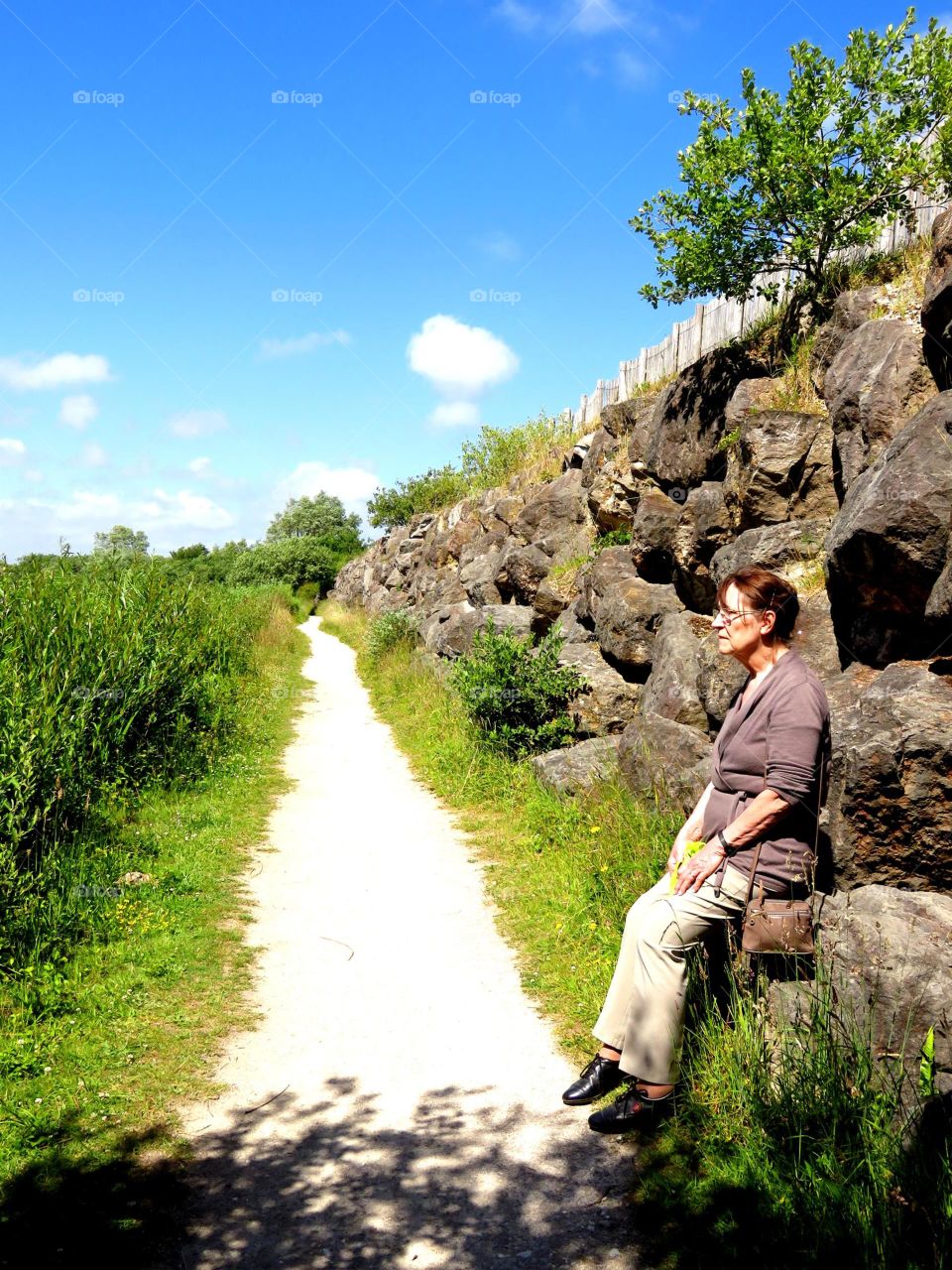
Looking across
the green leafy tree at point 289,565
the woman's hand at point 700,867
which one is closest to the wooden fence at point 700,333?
the woman's hand at point 700,867

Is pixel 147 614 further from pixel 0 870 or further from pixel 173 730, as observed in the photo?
pixel 0 870

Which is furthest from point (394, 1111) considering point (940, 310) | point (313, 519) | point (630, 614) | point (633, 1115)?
point (313, 519)

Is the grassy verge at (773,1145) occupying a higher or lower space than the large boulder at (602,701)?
lower

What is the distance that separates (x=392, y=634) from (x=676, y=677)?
13537 millimetres

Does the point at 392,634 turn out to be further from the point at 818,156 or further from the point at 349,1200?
the point at 349,1200

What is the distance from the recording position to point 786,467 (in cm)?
729

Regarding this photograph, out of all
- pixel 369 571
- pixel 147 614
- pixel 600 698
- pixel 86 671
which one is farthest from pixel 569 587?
pixel 369 571

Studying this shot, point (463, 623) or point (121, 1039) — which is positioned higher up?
point (463, 623)

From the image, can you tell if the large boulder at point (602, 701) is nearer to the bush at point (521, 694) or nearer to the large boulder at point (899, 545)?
the bush at point (521, 694)

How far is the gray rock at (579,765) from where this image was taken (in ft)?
25.1

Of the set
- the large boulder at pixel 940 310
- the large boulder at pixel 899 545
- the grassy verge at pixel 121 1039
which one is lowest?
the grassy verge at pixel 121 1039

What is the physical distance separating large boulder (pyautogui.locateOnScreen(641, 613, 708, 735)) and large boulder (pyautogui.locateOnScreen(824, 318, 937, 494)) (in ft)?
6.24

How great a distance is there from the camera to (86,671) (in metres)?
8.19

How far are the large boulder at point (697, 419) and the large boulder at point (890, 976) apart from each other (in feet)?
19.7
